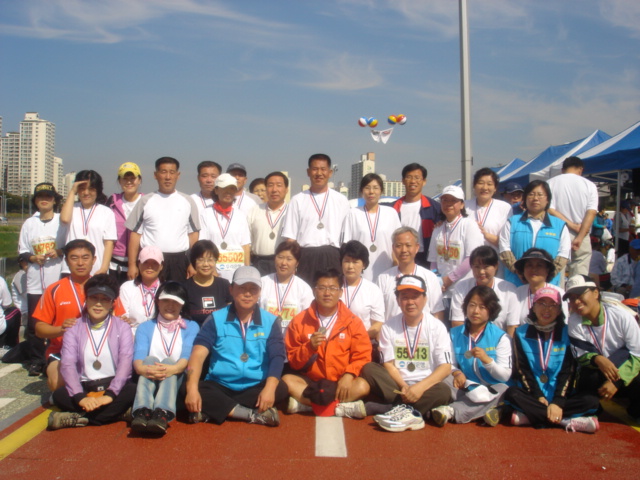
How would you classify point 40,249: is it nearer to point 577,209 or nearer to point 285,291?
point 285,291

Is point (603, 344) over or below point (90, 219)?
below

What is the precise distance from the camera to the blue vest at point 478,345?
169 inches

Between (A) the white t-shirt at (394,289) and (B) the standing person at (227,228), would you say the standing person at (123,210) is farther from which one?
(A) the white t-shirt at (394,289)

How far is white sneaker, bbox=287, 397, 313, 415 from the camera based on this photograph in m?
4.28

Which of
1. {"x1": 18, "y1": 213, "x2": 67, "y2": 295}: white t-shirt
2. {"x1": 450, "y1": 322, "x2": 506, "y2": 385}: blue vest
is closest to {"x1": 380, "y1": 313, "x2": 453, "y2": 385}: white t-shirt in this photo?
{"x1": 450, "y1": 322, "x2": 506, "y2": 385}: blue vest

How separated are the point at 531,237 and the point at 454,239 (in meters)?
0.75

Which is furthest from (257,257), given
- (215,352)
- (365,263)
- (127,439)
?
(127,439)

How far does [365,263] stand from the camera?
16.8 feet

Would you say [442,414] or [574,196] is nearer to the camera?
[442,414]

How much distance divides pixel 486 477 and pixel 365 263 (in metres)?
2.36

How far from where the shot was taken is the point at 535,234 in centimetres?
513

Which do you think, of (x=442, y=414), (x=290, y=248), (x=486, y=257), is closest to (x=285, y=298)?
(x=290, y=248)

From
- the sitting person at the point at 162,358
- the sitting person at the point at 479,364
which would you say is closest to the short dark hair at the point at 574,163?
the sitting person at the point at 479,364

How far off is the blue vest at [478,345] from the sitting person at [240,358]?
4.97 ft
